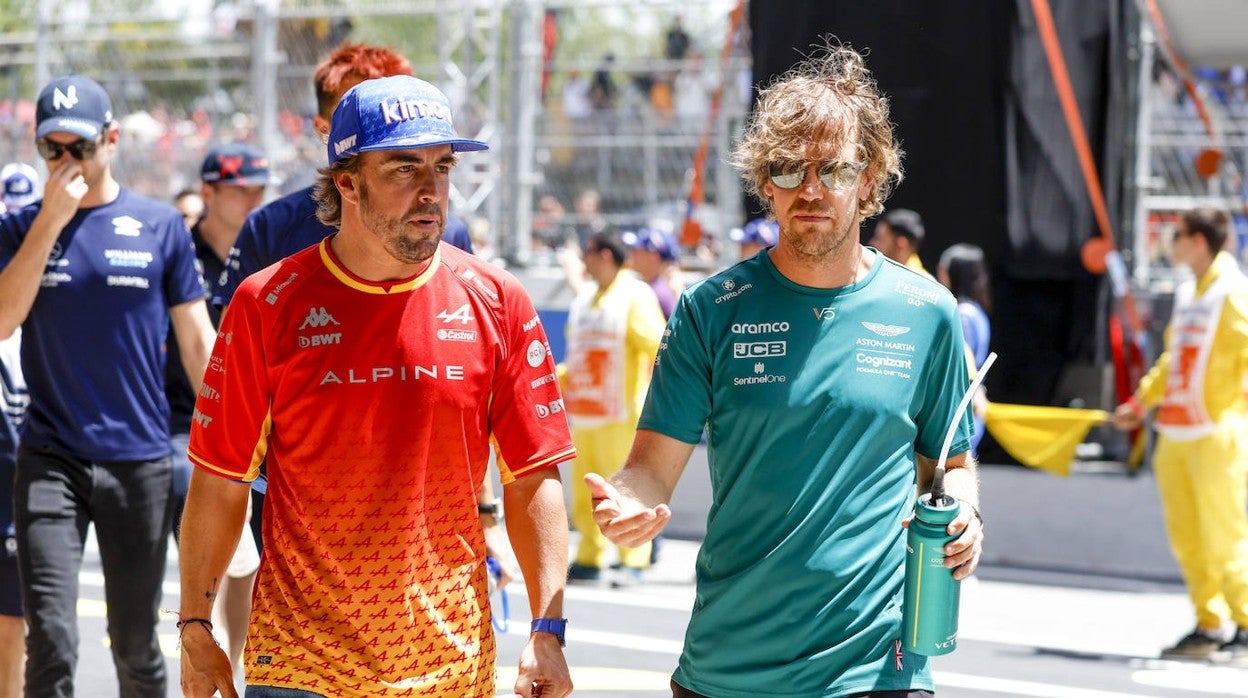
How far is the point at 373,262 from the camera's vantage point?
3.60m

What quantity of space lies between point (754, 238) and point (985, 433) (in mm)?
2005

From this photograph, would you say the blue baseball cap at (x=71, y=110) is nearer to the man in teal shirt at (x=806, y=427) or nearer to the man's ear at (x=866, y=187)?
the man in teal shirt at (x=806, y=427)

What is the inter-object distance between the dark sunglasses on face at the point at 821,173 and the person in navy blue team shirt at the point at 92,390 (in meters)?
2.57

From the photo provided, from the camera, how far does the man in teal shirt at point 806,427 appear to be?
3703mm

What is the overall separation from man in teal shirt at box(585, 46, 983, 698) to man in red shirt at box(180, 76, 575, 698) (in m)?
0.34

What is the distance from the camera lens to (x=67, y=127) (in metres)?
5.49

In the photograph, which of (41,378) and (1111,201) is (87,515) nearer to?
(41,378)

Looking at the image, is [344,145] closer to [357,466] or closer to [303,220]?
[357,466]

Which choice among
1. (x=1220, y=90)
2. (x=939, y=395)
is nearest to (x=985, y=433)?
(x=1220, y=90)

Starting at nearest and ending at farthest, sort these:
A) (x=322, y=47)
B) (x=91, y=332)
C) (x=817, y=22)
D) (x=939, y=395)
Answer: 1. (x=939, y=395)
2. (x=91, y=332)
3. (x=817, y=22)
4. (x=322, y=47)

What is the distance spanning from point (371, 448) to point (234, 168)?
371cm

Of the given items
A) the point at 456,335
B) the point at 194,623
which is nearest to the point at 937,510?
the point at 456,335

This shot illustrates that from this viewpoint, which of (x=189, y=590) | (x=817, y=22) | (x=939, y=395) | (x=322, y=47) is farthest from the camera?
(x=322, y=47)

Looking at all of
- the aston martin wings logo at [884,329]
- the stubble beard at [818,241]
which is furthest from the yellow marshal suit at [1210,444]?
the stubble beard at [818,241]
